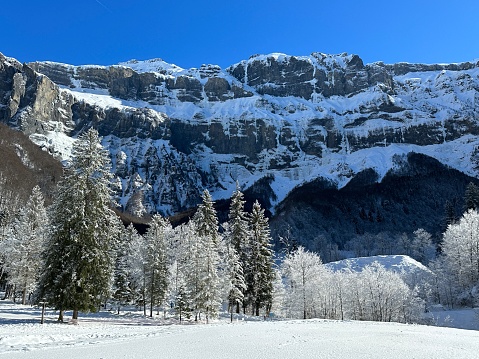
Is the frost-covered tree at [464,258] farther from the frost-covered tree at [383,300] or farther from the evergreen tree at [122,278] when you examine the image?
the evergreen tree at [122,278]

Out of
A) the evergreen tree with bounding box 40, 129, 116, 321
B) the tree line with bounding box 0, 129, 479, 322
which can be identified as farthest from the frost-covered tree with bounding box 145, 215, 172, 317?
the evergreen tree with bounding box 40, 129, 116, 321

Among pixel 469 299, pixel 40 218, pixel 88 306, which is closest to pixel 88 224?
pixel 88 306

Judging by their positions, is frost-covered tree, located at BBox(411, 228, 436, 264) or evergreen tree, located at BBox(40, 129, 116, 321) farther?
frost-covered tree, located at BBox(411, 228, 436, 264)

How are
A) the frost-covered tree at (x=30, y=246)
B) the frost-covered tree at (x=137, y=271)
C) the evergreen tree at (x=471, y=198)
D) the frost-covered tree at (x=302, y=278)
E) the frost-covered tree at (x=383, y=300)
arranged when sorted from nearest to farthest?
the frost-covered tree at (x=30, y=246)
the frost-covered tree at (x=137, y=271)
the frost-covered tree at (x=302, y=278)
the frost-covered tree at (x=383, y=300)
the evergreen tree at (x=471, y=198)

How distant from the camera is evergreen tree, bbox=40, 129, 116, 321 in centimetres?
2900

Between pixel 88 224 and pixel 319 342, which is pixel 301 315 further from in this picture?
pixel 319 342

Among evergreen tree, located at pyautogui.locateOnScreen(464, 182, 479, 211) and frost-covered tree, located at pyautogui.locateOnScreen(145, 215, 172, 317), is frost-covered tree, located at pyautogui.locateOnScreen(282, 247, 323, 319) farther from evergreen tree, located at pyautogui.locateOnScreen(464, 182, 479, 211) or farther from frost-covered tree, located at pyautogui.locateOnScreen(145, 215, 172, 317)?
evergreen tree, located at pyautogui.locateOnScreen(464, 182, 479, 211)

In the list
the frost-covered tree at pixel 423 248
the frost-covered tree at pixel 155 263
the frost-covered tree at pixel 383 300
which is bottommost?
the frost-covered tree at pixel 383 300

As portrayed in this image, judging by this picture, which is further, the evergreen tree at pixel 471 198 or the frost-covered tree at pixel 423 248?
the frost-covered tree at pixel 423 248

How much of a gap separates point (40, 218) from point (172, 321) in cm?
1957

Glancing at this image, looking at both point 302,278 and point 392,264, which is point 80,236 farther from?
point 392,264

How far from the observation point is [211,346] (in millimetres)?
15891

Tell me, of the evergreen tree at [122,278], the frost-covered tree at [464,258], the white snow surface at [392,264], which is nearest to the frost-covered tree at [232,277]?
the evergreen tree at [122,278]

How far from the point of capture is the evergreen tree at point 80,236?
95.1ft
